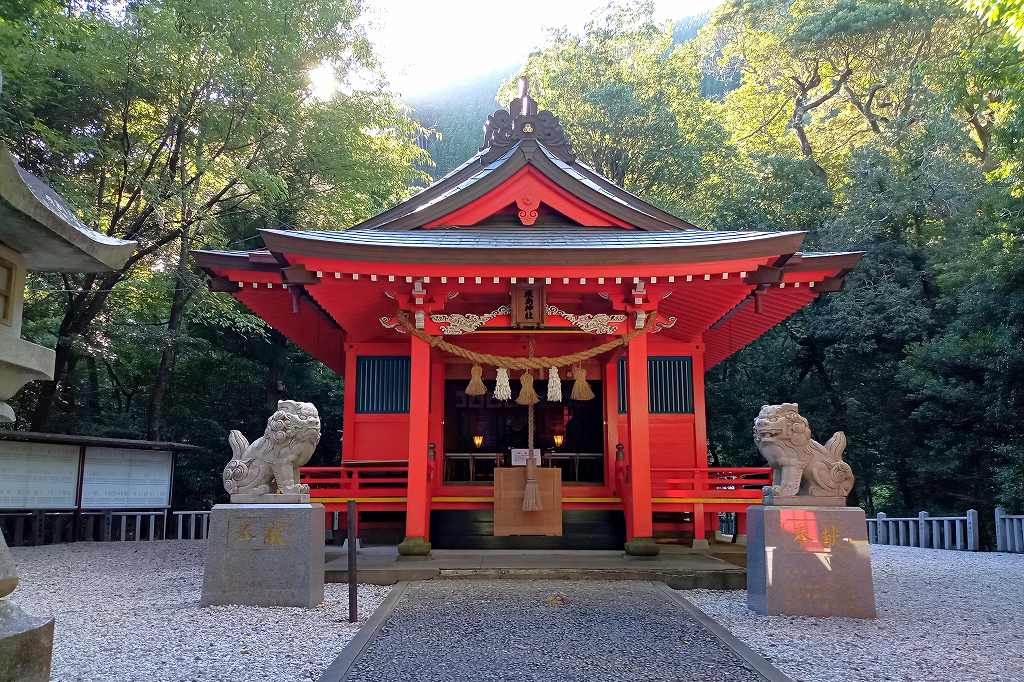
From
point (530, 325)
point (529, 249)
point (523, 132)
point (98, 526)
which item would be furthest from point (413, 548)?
point (98, 526)

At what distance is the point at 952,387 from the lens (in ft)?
49.3

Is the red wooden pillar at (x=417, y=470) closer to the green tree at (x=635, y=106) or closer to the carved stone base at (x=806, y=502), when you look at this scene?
the carved stone base at (x=806, y=502)

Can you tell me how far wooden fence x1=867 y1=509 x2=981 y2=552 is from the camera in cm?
1291

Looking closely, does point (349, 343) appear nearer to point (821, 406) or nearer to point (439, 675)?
point (439, 675)

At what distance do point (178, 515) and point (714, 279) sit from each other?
11813 mm

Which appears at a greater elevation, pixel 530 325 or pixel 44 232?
pixel 530 325

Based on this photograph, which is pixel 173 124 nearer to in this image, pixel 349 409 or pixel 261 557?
pixel 349 409

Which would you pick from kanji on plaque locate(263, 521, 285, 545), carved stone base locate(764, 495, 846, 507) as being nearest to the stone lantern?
kanji on plaque locate(263, 521, 285, 545)

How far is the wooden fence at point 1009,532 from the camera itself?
12203 mm

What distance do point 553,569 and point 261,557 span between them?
120 inches

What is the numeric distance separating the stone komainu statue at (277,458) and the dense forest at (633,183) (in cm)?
937

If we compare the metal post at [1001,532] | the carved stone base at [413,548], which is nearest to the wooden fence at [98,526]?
the carved stone base at [413,548]

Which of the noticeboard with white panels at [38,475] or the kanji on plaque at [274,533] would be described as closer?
the kanji on plaque at [274,533]

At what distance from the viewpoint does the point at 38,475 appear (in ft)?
37.9
